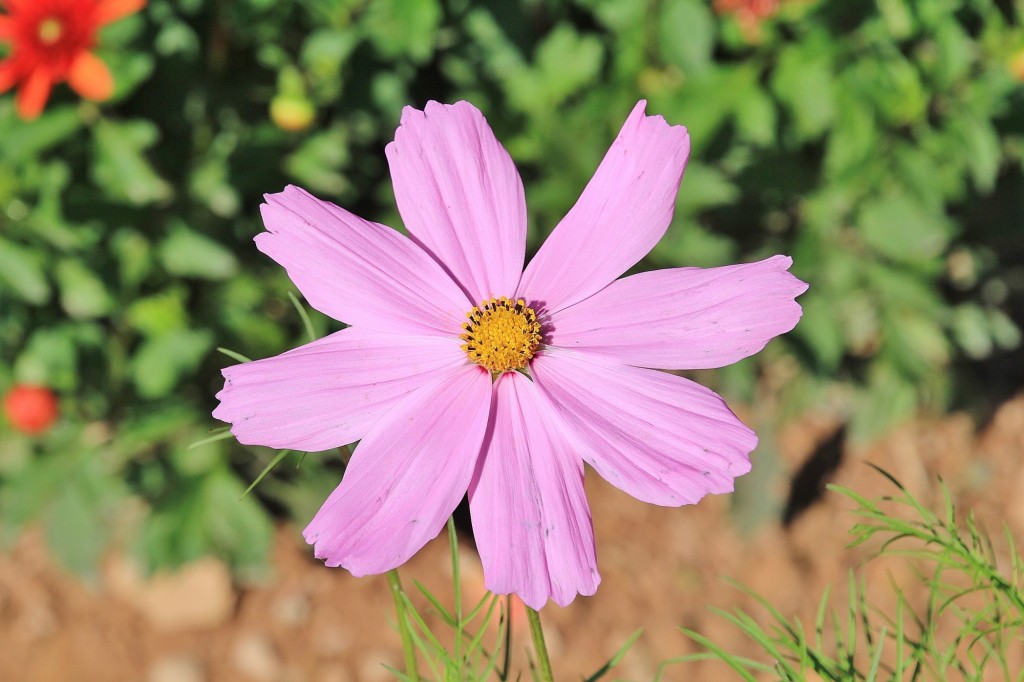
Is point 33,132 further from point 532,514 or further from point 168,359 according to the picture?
point 532,514

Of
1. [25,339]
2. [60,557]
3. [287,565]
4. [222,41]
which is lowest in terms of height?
[287,565]

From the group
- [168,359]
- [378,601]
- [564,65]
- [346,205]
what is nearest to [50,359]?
[168,359]

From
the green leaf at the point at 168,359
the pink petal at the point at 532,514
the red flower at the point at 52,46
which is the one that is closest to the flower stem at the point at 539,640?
the pink petal at the point at 532,514

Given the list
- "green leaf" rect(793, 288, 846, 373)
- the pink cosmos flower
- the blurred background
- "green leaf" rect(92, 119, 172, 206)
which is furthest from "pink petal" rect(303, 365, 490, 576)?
"green leaf" rect(793, 288, 846, 373)

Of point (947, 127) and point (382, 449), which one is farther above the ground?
point (382, 449)

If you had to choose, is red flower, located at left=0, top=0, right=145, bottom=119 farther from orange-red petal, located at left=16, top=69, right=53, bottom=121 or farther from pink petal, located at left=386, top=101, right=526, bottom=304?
pink petal, located at left=386, top=101, right=526, bottom=304

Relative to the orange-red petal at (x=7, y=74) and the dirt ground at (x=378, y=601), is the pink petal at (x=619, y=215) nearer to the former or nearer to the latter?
the orange-red petal at (x=7, y=74)

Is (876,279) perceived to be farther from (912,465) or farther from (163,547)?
(163,547)

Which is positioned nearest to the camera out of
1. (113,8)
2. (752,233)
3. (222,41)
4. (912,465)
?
(113,8)

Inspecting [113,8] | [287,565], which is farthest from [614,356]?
[287,565]
